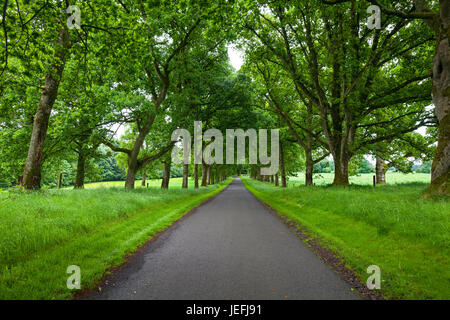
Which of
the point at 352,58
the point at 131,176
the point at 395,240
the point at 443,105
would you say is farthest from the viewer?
the point at 131,176

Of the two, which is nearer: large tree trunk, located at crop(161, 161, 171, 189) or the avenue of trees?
the avenue of trees

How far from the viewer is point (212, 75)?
18969 millimetres

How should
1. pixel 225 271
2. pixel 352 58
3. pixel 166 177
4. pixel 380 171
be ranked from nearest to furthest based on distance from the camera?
pixel 225 271, pixel 352 58, pixel 380 171, pixel 166 177

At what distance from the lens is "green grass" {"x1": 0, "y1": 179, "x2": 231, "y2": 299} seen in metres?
3.67

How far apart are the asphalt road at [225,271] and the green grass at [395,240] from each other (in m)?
0.86

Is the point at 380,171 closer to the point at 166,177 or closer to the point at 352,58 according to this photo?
the point at 352,58

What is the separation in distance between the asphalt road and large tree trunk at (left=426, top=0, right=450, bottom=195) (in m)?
6.09

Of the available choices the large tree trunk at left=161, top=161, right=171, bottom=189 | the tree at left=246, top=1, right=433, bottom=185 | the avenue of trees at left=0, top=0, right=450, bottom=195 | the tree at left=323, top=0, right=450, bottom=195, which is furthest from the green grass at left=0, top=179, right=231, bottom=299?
the large tree trunk at left=161, top=161, right=171, bottom=189

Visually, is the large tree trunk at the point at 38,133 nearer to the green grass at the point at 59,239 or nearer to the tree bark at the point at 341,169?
the green grass at the point at 59,239

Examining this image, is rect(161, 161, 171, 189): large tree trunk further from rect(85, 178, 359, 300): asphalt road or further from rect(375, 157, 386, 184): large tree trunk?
rect(375, 157, 386, 184): large tree trunk

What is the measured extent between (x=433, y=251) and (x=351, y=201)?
15.7 ft

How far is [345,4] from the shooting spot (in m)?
12.0

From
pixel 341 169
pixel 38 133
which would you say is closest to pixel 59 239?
pixel 38 133

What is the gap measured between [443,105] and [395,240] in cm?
623
